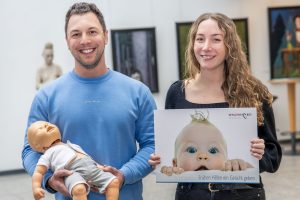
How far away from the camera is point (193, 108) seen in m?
2.28

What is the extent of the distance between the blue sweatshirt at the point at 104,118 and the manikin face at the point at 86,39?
12cm

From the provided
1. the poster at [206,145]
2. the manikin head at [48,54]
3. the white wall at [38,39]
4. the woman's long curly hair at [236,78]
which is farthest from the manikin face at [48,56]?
the poster at [206,145]

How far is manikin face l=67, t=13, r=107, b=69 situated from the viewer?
220 cm

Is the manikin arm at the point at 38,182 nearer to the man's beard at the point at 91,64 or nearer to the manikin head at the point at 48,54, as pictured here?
the man's beard at the point at 91,64

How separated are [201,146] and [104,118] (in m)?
0.47

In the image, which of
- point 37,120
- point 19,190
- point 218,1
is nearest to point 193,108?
point 37,120

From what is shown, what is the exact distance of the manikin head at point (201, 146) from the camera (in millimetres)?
2250

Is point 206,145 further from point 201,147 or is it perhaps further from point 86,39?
point 86,39

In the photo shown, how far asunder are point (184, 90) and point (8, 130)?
6366 mm

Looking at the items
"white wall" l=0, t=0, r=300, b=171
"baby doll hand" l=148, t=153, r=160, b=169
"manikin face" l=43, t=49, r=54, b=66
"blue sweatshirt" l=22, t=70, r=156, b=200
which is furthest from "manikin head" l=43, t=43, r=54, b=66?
"baby doll hand" l=148, t=153, r=160, b=169

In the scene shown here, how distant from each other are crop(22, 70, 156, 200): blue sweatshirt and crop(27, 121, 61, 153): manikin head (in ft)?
0.22

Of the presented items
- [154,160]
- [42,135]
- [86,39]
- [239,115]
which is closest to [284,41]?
[239,115]

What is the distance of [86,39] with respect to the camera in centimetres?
218

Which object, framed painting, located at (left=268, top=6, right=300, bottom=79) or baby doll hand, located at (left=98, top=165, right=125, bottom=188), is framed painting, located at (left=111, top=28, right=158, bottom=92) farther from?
baby doll hand, located at (left=98, top=165, right=125, bottom=188)
